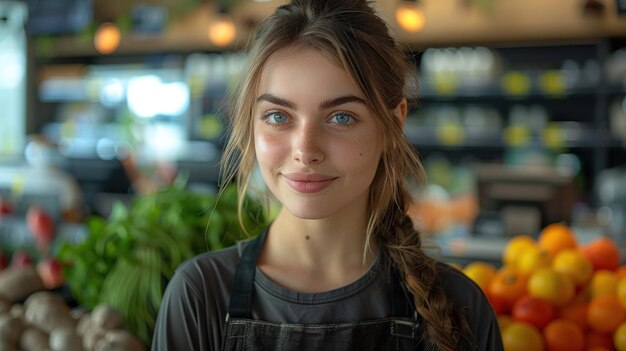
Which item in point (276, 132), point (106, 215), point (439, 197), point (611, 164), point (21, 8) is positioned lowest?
point (106, 215)

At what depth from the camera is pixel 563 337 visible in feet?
5.01

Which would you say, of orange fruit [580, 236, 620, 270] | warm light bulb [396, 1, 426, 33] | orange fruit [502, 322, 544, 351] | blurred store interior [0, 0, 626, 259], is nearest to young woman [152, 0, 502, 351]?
orange fruit [502, 322, 544, 351]

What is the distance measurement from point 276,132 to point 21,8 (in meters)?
8.04

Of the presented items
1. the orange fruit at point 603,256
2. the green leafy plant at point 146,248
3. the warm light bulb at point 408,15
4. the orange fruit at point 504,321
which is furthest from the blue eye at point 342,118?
the warm light bulb at point 408,15

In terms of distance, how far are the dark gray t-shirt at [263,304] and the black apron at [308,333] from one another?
0.02 meters

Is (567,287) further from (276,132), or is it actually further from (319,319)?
(276,132)

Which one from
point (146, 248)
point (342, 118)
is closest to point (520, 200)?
point (146, 248)

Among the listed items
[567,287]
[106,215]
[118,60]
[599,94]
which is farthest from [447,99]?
[567,287]

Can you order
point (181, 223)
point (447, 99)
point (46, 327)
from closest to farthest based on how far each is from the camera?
point (46, 327)
point (181, 223)
point (447, 99)

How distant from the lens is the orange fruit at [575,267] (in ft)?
5.65

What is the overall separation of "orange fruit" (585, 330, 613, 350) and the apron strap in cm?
88

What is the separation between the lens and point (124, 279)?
1632 millimetres

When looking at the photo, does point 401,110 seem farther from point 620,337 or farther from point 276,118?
point 620,337

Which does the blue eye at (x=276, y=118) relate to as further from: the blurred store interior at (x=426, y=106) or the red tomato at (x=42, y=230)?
the blurred store interior at (x=426, y=106)
